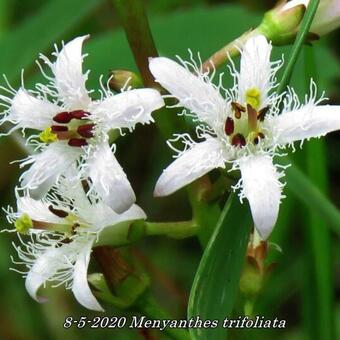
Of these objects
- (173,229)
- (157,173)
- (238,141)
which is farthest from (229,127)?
(157,173)

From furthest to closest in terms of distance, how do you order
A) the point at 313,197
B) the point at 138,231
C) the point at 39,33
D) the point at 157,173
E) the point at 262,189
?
1. the point at 157,173
2. the point at 39,33
3. the point at 313,197
4. the point at 138,231
5. the point at 262,189

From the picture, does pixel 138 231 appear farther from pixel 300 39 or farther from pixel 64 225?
pixel 300 39

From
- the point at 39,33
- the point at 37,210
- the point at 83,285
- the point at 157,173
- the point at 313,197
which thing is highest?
the point at 157,173

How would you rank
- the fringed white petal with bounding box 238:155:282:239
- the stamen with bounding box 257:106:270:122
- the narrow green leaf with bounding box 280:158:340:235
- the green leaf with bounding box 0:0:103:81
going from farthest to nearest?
the green leaf with bounding box 0:0:103:81, the narrow green leaf with bounding box 280:158:340:235, the stamen with bounding box 257:106:270:122, the fringed white petal with bounding box 238:155:282:239

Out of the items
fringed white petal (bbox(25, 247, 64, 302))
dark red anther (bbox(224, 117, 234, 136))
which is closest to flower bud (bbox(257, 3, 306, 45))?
dark red anther (bbox(224, 117, 234, 136))

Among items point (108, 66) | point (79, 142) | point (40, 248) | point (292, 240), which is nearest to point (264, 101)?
point (79, 142)

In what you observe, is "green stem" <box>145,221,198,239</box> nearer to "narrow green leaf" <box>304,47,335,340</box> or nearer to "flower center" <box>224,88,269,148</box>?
"flower center" <box>224,88,269,148</box>
